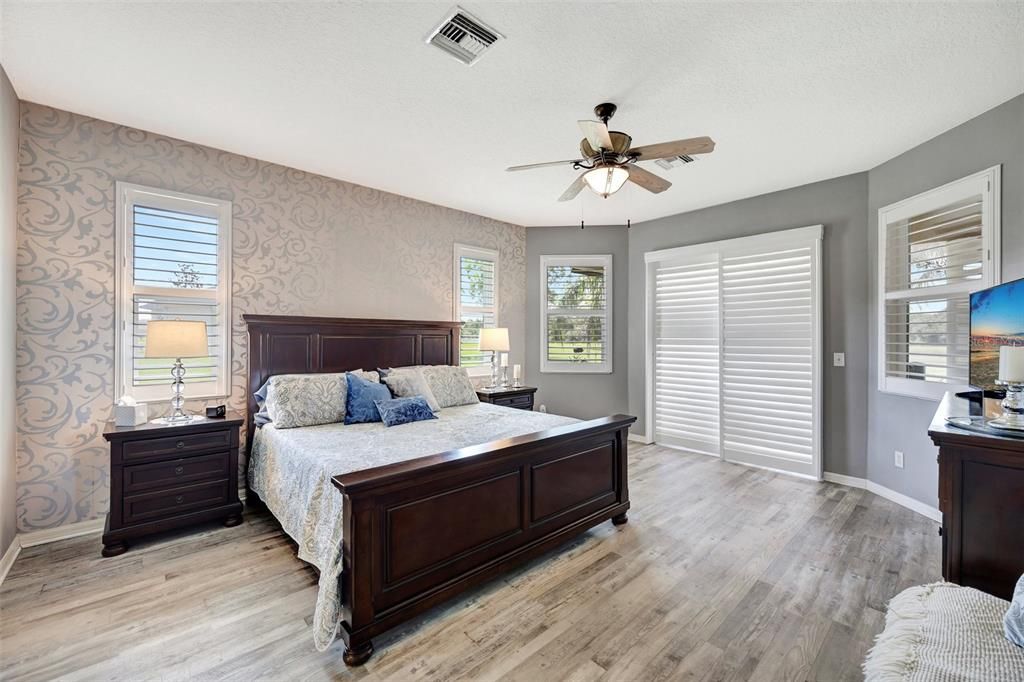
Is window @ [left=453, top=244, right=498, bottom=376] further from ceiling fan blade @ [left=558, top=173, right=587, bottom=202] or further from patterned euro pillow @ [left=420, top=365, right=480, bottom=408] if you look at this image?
ceiling fan blade @ [left=558, top=173, right=587, bottom=202]

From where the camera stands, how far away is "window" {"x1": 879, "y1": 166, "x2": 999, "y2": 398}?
9.41 feet

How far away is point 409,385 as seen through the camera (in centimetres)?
366

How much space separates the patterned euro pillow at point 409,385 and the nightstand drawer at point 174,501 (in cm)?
131

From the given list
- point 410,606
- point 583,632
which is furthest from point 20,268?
point 583,632

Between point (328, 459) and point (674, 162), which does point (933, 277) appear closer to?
point (674, 162)

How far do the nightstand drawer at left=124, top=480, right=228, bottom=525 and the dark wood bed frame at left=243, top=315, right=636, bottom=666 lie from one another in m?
0.51

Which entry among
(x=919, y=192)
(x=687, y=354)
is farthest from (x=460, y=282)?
(x=919, y=192)

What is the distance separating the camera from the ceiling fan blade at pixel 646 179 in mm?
2651

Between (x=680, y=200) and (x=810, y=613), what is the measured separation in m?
3.72

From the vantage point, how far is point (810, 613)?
6.97 ft

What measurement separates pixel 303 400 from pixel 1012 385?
3874 mm

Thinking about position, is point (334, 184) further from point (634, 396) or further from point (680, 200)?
point (634, 396)

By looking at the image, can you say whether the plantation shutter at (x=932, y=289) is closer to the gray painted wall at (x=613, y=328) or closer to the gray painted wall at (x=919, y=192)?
the gray painted wall at (x=919, y=192)

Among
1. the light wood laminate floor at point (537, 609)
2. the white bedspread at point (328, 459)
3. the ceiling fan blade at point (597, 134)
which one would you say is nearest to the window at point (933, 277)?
the light wood laminate floor at point (537, 609)
